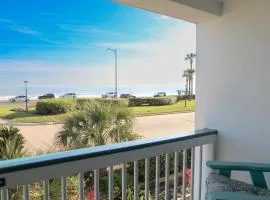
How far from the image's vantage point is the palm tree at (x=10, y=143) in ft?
15.2

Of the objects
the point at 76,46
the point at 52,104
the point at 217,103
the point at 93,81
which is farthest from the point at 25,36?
the point at 217,103

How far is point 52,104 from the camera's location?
27.0 feet

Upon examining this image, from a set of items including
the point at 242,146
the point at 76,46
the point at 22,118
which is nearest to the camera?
the point at 242,146

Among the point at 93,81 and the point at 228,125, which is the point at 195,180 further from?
the point at 93,81

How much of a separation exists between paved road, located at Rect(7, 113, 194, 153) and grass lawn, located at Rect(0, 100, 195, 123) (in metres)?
0.17

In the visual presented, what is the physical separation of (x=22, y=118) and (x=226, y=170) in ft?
22.4

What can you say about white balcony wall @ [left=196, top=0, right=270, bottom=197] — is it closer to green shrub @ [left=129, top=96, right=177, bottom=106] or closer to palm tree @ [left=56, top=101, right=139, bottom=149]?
palm tree @ [left=56, top=101, right=139, bottom=149]

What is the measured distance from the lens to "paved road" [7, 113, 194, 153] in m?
6.29

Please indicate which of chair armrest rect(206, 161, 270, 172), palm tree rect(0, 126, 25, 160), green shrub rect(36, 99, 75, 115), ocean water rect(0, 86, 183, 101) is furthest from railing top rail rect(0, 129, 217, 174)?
ocean water rect(0, 86, 183, 101)

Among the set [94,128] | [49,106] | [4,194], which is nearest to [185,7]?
[4,194]

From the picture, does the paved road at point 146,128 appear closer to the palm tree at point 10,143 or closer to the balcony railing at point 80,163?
the palm tree at point 10,143

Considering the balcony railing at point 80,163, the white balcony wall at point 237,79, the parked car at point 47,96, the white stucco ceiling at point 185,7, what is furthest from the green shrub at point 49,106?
the balcony railing at point 80,163

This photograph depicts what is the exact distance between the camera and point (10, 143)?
15.6 feet

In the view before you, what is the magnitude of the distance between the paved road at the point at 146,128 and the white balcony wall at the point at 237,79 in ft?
13.6
